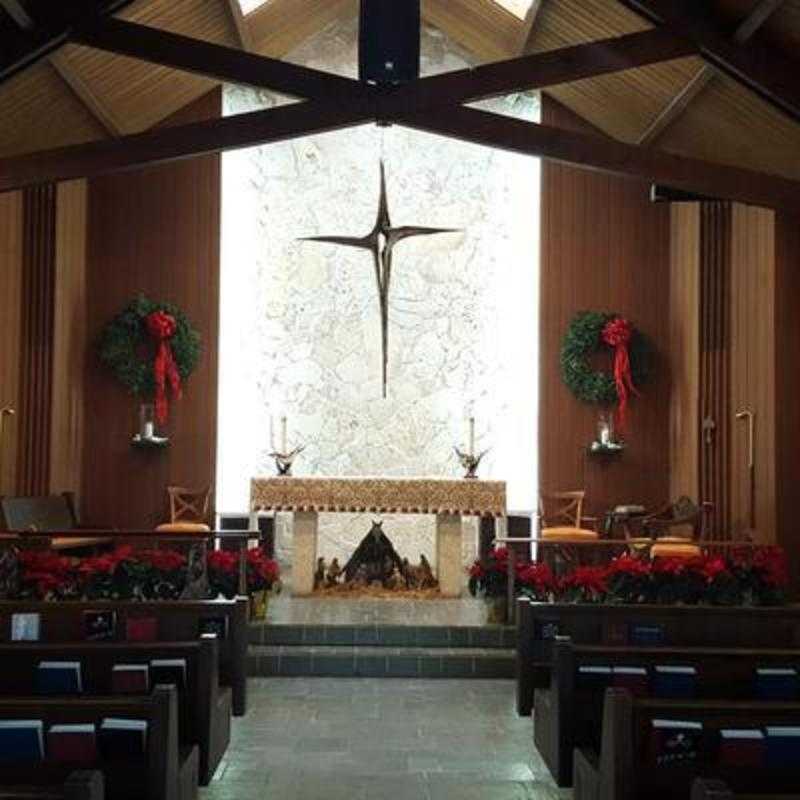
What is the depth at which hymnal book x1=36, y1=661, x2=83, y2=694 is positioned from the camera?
166 inches

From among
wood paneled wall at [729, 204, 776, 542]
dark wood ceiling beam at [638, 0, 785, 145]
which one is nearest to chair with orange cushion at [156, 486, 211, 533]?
wood paneled wall at [729, 204, 776, 542]

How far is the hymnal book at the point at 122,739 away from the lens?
3.38m

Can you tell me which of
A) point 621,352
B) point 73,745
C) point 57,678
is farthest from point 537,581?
point 73,745

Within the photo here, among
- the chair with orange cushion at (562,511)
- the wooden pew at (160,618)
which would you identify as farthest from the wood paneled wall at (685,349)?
the wooden pew at (160,618)

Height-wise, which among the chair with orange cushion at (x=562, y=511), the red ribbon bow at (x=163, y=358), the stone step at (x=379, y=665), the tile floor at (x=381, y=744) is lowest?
the tile floor at (x=381, y=744)

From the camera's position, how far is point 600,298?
38.2 feet

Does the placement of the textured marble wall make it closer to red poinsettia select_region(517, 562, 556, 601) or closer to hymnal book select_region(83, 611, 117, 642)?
red poinsettia select_region(517, 562, 556, 601)

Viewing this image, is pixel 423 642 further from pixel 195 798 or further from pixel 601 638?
pixel 195 798

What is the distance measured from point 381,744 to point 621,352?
6376 millimetres

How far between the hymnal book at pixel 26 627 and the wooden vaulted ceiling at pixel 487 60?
440 centimetres

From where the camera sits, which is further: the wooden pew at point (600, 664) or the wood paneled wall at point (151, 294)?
the wood paneled wall at point (151, 294)

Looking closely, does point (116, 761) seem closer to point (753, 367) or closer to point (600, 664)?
point (600, 664)

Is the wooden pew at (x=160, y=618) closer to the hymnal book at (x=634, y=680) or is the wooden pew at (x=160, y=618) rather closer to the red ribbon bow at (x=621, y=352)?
the hymnal book at (x=634, y=680)

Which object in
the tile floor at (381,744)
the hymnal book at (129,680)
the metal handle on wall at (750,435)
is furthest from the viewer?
the metal handle on wall at (750,435)
